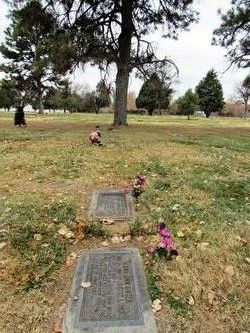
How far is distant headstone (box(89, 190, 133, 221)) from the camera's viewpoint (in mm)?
5645


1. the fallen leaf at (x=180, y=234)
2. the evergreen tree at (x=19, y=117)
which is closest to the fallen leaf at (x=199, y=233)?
the fallen leaf at (x=180, y=234)

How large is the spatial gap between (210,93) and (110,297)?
2395 inches

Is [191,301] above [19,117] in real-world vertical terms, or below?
below

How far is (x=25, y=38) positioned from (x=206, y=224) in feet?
146

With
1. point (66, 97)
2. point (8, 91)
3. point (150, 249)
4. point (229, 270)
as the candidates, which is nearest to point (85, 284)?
point (150, 249)

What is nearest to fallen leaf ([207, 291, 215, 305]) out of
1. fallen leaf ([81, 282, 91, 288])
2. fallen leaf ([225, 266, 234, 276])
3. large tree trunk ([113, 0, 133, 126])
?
fallen leaf ([225, 266, 234, 276])

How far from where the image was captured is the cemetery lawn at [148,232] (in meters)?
3.54

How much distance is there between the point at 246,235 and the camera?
4.94 m

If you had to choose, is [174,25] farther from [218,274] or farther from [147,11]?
[218,274]

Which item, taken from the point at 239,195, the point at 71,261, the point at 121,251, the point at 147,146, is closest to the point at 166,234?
the point at 121,251

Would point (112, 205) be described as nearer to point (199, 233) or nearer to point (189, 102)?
point (199, 233)

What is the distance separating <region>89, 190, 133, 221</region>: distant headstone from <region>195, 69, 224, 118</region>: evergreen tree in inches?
2235

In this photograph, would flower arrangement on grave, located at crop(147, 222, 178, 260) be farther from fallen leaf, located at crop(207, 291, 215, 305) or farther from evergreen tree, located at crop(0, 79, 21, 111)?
evergreen tree, located at crop(0, 79, 21, 111)

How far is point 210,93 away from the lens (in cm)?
6169
